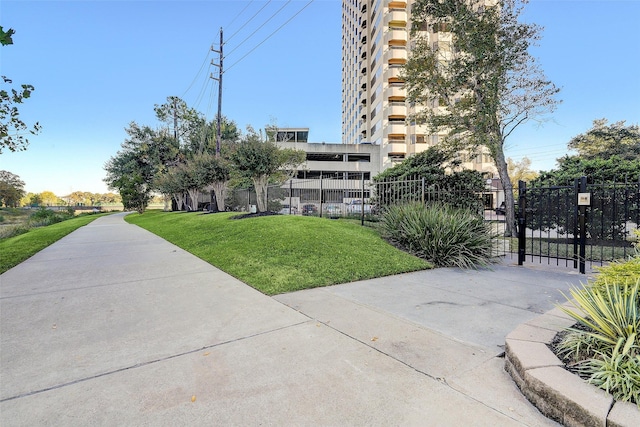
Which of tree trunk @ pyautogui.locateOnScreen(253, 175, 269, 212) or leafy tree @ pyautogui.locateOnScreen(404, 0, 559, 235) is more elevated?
leafy tree @ pyautogui.locateOnScreen(404, 0, 559, 235)

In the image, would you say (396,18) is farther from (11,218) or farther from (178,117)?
(11,218)

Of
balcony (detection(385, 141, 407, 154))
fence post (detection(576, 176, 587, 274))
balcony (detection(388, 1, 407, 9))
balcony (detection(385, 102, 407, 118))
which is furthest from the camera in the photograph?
balcony (detection(385, 141, 407, 154))

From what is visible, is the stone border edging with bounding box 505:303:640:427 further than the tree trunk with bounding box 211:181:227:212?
No

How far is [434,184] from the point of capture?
31.9ft

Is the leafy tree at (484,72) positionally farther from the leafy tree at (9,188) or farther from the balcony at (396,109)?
the leafy tree at (9,188)

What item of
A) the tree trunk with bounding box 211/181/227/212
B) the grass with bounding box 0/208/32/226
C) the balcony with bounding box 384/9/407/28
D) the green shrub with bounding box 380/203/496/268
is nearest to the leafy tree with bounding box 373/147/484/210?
the green shrub with bounding box 380/203/496/268

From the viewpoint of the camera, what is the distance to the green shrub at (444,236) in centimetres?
688

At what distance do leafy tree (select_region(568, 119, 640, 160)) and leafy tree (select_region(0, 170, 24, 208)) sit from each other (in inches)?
3206

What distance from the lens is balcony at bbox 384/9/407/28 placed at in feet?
136

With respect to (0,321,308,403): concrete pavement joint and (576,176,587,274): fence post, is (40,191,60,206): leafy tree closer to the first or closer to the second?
(0,321,308,403): concrete pavement joint

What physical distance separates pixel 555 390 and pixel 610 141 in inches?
1521

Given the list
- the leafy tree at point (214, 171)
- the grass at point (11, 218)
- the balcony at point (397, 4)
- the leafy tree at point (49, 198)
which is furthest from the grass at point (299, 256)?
the leafy tree at point (49, 198)

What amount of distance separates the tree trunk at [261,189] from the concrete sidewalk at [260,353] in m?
9.38

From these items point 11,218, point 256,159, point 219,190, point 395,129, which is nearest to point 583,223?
point 256,159
